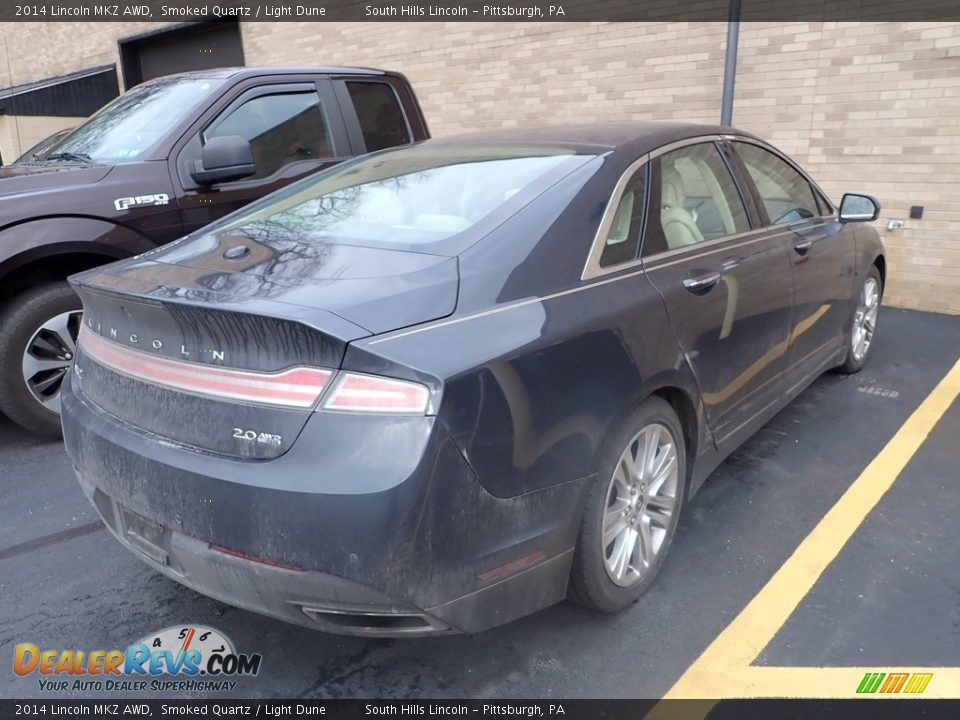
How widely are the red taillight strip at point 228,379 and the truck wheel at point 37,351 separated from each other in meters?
1.97

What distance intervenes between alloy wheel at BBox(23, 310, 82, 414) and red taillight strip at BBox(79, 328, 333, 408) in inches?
80.3

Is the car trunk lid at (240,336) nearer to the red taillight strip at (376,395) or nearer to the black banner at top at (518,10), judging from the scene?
the red taillight strip at (376,395)

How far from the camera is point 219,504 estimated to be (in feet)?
6.39

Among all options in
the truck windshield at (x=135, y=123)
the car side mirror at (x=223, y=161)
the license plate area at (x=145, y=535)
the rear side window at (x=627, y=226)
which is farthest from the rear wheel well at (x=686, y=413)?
the truck windshield at (x=135, y=123)

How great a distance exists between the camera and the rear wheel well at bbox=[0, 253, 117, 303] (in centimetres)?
391

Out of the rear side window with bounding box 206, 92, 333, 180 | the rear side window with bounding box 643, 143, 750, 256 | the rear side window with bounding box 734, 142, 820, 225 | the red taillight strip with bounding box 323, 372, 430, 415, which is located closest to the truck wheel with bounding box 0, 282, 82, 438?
the rear side window with bounding box 206, 92, 333, 180

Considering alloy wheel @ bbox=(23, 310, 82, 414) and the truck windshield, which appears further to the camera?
the truck windshield

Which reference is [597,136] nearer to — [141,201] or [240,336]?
[240,336]

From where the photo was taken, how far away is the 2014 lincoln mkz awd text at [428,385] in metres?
1.86

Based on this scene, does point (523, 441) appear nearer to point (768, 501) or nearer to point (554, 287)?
point (554, 287)

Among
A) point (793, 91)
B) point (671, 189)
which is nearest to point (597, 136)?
point (671, 189)

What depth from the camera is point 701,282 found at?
9.39 feet

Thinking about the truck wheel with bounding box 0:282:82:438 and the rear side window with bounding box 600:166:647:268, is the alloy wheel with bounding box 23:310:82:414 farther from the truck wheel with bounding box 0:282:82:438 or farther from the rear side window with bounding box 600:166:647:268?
the rear side window with bounding box 600:166:647:268

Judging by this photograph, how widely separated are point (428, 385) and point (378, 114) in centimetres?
414
